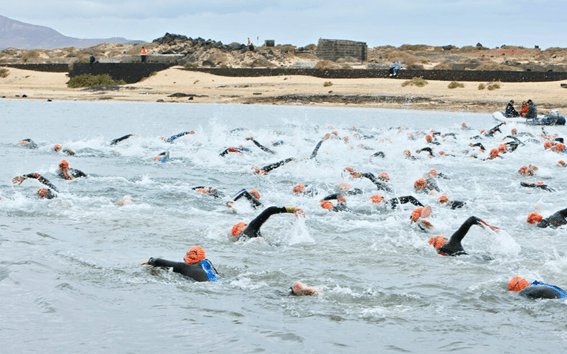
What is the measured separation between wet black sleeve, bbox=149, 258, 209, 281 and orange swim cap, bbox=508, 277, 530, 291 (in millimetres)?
3566

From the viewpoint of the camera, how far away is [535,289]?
300 inches

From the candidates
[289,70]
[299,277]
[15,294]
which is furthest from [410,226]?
[289,70]

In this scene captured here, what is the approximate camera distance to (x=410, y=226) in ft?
37.5

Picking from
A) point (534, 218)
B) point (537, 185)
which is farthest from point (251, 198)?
point (537, 185)

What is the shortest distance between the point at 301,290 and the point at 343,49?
55852mm

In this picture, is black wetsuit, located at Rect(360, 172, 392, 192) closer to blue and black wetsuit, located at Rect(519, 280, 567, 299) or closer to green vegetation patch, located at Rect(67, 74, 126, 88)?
blue and black wetsuit, located at Rect(519, 280, 567, 299)

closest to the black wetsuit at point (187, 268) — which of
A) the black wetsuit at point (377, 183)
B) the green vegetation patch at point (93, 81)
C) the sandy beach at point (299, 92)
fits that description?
the black wetsuit at point (377, 183)

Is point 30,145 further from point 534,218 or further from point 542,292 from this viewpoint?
point 542,292

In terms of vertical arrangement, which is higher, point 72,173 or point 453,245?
point 72,173

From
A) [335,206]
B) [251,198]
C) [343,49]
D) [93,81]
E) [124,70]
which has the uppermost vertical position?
[343,49]

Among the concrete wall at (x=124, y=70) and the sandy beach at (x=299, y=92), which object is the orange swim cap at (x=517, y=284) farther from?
the concrete wall at (x=124, y=70)

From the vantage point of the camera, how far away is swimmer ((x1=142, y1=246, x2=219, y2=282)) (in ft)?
27.0

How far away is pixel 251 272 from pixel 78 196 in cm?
602

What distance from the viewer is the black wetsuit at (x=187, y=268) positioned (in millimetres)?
8219
